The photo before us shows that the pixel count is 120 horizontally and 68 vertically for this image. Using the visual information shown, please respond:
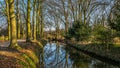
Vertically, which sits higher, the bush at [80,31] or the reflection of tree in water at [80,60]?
the bush at [80,31]

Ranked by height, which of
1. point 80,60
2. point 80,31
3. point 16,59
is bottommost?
point 80,60

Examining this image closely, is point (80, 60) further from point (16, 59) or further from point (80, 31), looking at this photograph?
point (80, 31)

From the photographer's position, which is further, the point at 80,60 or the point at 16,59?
the point at 80,60

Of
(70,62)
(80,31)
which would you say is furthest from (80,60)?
(80,31)

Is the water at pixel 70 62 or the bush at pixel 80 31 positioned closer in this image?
the water at pixel 70 62

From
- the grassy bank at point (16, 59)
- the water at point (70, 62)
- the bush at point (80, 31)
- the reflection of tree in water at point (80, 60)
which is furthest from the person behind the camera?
the bush at point (80, 31)

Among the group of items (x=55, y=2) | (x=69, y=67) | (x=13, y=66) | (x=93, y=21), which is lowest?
(x=69, y=67)

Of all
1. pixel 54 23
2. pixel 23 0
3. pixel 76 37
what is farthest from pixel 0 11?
pixel 54 23

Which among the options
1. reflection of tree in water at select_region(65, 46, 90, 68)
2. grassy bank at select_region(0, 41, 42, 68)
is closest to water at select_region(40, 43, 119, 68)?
reflection of tree in water at select_region(65, 46, 90, 68)

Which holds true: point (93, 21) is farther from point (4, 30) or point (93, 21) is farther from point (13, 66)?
point (13, 66)

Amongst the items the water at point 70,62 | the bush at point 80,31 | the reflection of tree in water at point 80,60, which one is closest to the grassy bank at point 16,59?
the water at point 70,62

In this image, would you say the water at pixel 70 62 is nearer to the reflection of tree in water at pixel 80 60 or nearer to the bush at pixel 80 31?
the reflection of tree in water at pixel 80 60

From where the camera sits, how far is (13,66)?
28.6ft

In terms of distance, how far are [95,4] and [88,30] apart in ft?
29.4
